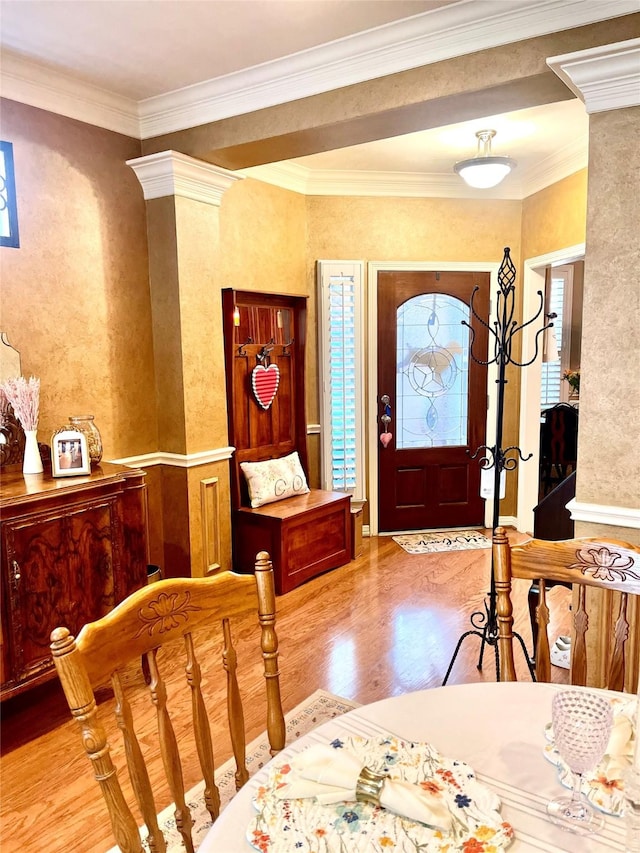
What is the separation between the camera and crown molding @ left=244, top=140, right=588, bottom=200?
4.36 metres

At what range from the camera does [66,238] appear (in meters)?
3.07

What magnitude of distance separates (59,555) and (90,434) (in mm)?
641

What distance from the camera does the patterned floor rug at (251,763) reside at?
1945mm

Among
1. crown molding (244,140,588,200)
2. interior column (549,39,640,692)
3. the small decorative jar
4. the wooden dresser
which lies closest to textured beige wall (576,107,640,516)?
interior column (549,39,640,692)

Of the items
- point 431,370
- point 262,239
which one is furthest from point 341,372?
point 262,239

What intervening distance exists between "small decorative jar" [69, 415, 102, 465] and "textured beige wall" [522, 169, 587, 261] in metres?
3.03

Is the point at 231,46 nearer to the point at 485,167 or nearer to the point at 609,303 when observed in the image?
the point at 485,167

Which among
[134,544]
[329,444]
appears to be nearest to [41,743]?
[134,544]

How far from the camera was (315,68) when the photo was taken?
8.89 ft

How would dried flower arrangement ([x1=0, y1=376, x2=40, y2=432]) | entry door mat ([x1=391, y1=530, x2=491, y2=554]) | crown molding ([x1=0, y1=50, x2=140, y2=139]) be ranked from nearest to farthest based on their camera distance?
dried flower arrangement ([x1=0, y1=376, x2=40, y2=432])
crown molding ([x1=0, y1=50, x2=140, y2=139])
entry door mat ([x1=391, y1=530, x2=491, y2=554])

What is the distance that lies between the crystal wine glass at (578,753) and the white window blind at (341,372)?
12.4 ft

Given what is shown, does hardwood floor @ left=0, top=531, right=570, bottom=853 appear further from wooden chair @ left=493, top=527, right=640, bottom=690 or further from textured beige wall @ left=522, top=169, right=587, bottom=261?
textured beige wall @ left=522, top=169, right=587, bottom=261

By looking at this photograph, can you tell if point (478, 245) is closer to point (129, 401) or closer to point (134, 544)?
point (129, 401)

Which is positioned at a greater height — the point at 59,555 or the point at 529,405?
the point at 529,405
